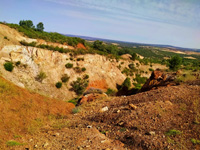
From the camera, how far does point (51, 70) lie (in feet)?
100

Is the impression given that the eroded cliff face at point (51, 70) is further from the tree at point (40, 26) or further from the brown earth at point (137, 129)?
the tree at point (40, 26)

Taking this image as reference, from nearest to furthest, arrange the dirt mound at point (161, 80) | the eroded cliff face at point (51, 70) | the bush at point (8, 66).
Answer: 1. the dirt mound at point (161, 80)
2. the bush at point (8, 66)
3. the eroded cliff face at point (51, 70)

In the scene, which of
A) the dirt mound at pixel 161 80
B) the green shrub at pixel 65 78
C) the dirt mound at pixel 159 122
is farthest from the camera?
the green shrub at pixel 65 78

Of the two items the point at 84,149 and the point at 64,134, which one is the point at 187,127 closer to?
the point at 84,149

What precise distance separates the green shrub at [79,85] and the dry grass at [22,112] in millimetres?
18532

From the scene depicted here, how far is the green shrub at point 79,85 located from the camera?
30422 mm

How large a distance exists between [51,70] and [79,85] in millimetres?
6508

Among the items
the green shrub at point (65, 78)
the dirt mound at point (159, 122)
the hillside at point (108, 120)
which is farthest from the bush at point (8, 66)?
the dirt mound at point (159, 122)

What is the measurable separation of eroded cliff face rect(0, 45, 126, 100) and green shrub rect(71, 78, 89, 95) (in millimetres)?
855

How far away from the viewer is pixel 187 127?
634 centimetres

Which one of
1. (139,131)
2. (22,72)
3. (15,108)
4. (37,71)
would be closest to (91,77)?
(37,71)

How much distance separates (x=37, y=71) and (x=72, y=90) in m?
7.68

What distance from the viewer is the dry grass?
22.5 feet

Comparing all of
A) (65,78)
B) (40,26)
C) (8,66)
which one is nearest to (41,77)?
(65,78)
